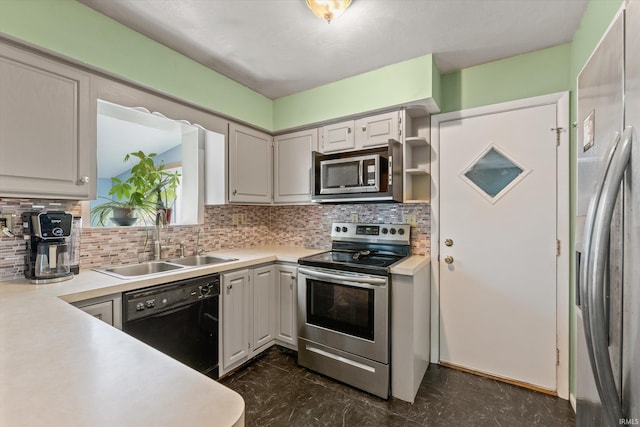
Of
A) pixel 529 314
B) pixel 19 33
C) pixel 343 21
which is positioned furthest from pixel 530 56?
pixel 19 33

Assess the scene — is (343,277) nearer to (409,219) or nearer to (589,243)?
(409,219)

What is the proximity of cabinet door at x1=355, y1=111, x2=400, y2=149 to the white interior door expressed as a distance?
445 mm

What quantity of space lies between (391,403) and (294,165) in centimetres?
211

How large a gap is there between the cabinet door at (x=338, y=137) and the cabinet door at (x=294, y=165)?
0.11 metres

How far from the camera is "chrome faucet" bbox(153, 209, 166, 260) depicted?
2281 mm

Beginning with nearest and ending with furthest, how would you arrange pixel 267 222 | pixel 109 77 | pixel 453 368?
pixel 109 77 < pixel 453 368 < pixel 267 222

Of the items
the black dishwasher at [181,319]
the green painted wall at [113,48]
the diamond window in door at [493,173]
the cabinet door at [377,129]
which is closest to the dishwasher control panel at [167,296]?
the black dishwasher at [181,319]

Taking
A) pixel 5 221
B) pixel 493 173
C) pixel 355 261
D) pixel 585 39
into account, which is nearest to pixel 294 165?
pixel 355 261

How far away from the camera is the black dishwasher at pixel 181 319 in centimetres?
164

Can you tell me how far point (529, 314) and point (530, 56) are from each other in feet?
6.18

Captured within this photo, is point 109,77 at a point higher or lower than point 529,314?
higher

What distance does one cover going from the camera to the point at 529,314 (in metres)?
2.11

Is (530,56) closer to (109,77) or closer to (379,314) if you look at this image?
(379,314)

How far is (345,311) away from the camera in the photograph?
215cm
